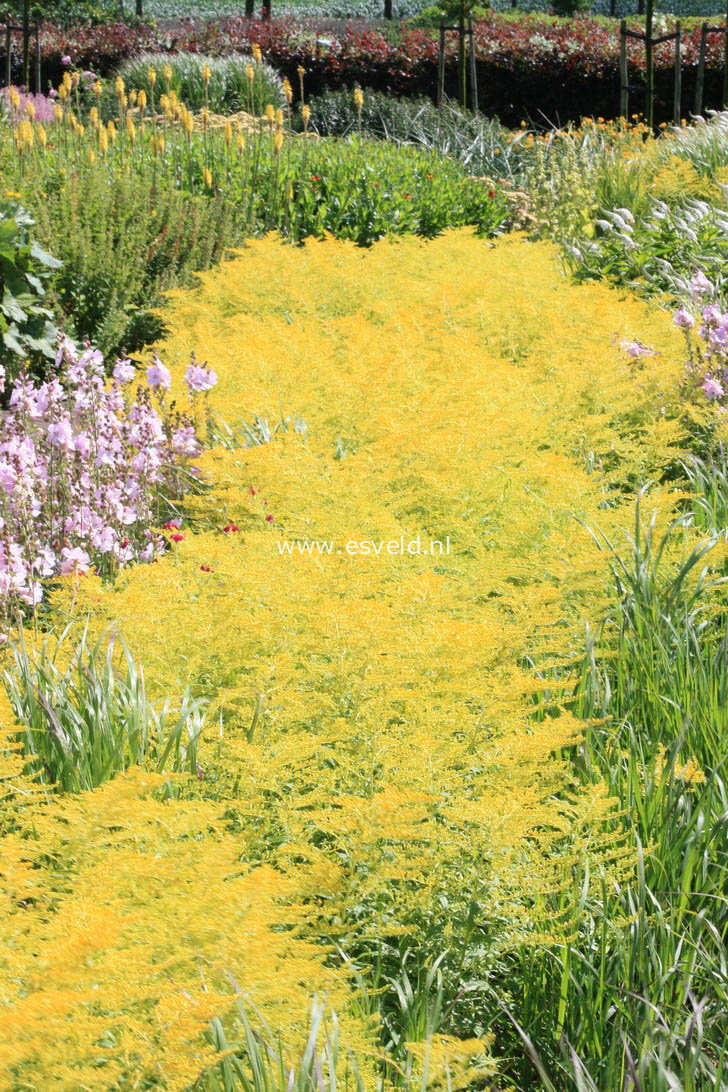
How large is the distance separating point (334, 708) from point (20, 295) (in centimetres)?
405

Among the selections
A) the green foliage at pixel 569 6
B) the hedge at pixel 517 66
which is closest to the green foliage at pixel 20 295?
the hedge at pixel 517 66

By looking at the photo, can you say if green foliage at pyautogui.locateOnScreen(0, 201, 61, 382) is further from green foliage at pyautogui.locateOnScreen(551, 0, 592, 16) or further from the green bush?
green foliage at pyautogui.locateOnScreen(551, 0, 592, 16)

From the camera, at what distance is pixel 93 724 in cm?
240

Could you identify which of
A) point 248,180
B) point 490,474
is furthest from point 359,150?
point 490,474

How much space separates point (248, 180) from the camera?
8.50 metres

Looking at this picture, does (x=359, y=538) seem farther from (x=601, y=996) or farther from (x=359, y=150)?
(x=359, y=150)

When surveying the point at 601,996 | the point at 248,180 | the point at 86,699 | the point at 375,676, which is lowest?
the point at 601,996

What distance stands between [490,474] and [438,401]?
0.61 meters

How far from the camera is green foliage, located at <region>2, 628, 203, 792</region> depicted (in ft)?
7.75

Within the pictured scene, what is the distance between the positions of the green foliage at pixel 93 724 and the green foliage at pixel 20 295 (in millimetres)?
3164

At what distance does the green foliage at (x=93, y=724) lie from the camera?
2363 mm

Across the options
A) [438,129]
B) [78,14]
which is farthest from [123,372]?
[78,14]

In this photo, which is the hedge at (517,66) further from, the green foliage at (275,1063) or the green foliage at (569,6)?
the green foliage at (569,6)

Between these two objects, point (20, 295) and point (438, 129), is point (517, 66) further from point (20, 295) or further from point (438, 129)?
point (20, 295)
